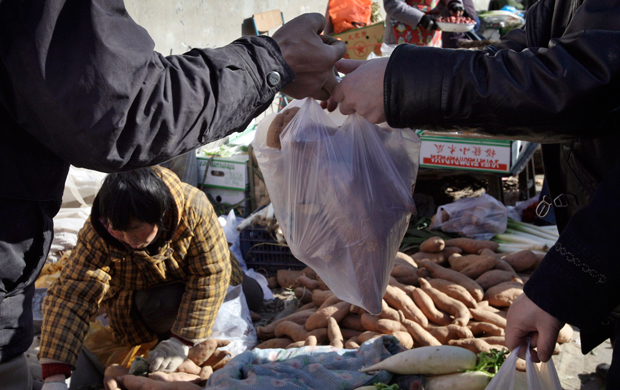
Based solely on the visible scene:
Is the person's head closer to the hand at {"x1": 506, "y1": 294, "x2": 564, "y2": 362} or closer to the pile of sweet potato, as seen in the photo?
the pile of sweet potato

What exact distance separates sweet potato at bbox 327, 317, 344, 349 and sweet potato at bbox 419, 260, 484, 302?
2.34ft

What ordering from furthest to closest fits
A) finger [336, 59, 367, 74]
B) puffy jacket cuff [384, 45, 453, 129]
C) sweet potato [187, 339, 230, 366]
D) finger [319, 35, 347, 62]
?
sweet potato [187, 339, 230, 366]
finger [336, 59, 367, 74]
finger [319, 35, 347, 62]
puffy jacket cuff [384, 45, 453, 129]

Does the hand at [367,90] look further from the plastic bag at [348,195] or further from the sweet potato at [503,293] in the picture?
the sweet potato at [503,293]

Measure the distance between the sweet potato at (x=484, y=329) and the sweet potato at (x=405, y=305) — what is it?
22 centimetres

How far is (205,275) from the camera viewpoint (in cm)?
246

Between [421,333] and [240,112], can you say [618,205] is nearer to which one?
[240,112]

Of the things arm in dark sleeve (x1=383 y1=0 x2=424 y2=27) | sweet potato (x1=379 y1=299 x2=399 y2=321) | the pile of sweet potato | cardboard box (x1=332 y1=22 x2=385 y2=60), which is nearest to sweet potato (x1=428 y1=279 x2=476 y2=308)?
the pile of sweet potato

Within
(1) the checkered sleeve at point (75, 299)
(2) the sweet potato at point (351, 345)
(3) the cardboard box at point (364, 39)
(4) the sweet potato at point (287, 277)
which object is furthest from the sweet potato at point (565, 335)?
(3) the cardboard box at point (364, 39)

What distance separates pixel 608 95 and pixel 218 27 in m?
5.02

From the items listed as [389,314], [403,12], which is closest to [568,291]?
[389,314]

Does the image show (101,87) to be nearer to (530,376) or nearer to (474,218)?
(530,376)

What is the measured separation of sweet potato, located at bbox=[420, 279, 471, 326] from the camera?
234 centimetres

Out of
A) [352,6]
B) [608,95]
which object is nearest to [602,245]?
[608,95]

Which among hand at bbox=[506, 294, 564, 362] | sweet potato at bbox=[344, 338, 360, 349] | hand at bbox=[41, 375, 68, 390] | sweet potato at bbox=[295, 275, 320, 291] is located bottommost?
sweet potato at bbox=[295, 275, 320, 291]
